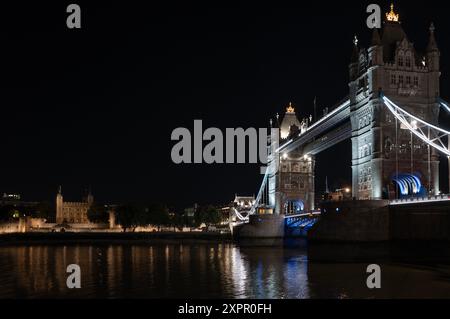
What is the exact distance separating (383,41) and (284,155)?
44645 millimetres

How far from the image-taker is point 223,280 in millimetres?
37281

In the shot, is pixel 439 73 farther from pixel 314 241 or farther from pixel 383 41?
pixel 314 241

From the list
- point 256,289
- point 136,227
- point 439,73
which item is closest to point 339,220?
point 439,73

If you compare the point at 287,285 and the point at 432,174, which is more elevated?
the point at 432,174

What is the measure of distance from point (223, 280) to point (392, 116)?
31.3m

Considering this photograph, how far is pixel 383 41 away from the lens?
64.1 m

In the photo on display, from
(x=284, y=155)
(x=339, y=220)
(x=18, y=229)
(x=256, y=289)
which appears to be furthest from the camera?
(x=18, y=229)

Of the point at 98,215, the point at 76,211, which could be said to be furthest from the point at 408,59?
Answer: the point at 76,211

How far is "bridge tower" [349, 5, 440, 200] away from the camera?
60.4 m

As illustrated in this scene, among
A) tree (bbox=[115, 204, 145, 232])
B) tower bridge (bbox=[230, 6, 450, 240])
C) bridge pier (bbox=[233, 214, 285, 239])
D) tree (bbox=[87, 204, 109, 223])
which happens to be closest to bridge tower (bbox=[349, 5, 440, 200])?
tower bridge (bbox=[230, 6, 450, 240])

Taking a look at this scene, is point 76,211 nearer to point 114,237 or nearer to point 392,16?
point 114,237

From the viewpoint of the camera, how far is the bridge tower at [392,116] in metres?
60.4

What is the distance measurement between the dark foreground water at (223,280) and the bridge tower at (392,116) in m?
15.9

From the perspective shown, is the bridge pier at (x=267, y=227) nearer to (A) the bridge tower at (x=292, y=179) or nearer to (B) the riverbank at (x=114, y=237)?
(A) the bridge tower at (x=292, y=179)
